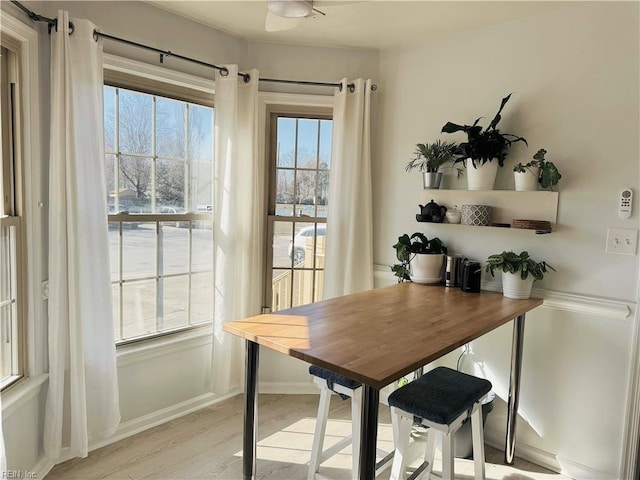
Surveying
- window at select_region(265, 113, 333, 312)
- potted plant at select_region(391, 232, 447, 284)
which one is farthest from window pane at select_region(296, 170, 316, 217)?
potted plant at select_region(391, 232, 447, 284)

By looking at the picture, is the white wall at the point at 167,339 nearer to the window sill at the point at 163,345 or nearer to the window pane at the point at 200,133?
the window sill at the point at 163,345

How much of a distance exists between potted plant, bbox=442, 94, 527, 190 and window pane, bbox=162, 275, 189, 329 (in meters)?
1.94

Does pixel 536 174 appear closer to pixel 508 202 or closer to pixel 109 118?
pixel 508 202

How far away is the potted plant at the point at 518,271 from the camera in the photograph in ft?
7.80

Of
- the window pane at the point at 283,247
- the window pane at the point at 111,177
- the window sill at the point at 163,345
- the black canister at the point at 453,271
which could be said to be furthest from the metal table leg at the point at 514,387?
the window pane at the point at 111,177

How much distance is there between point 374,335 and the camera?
1730mm

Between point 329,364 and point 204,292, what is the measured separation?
1.88 metres

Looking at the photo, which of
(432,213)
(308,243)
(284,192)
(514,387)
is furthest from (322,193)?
(514,387)

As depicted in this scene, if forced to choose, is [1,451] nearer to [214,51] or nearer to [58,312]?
[58,312]

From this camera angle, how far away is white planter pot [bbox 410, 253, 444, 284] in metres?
2.74

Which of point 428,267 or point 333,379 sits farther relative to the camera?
point 428,267

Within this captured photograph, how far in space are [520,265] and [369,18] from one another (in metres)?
1.63

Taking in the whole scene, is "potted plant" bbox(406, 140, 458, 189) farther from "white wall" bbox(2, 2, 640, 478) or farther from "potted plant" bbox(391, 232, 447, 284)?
"potted plant" bbox(391, 232, 447, 284)

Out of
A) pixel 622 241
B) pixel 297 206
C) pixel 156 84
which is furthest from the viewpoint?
pixel 297 206
